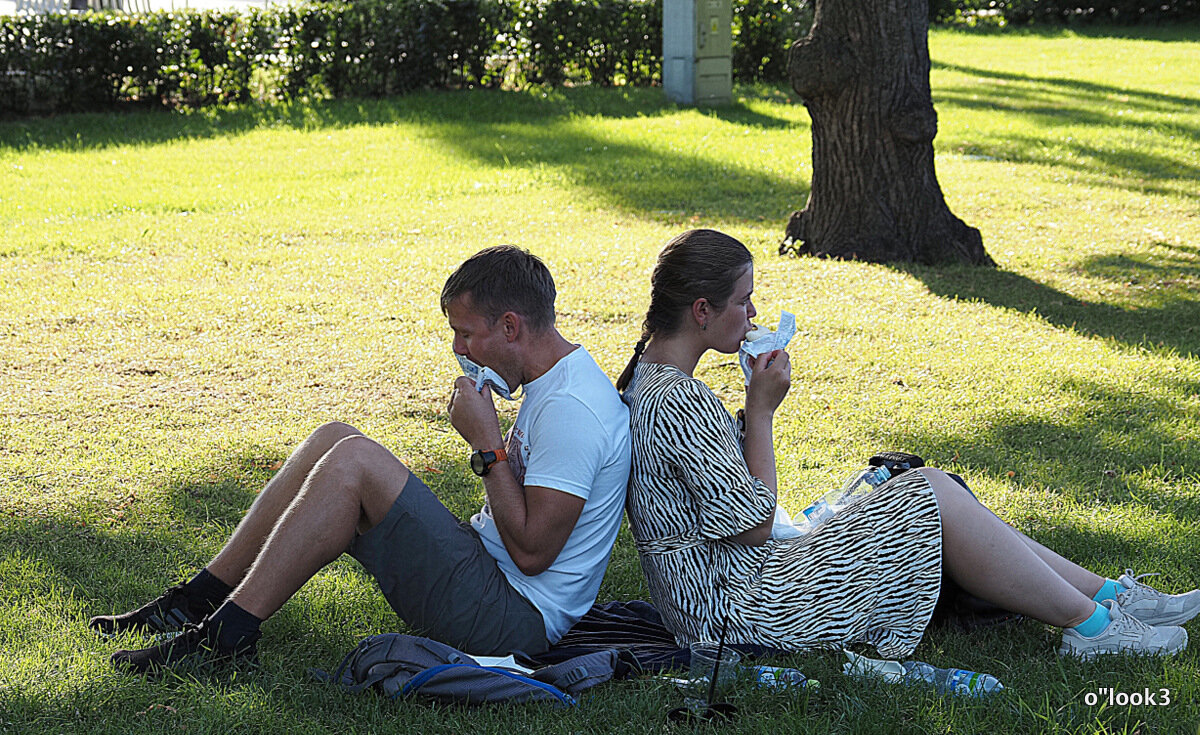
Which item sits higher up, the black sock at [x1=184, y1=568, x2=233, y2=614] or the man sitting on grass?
the man sitting on grass

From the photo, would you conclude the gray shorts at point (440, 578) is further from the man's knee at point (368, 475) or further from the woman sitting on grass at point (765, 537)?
the woman sitting on grass at point (765, 537)

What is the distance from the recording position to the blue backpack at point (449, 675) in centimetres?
290

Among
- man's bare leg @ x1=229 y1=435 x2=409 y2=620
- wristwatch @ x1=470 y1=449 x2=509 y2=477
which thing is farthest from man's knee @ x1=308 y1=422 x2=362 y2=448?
wristwatch @ x1=470 y1=449 x2=509 y2=477

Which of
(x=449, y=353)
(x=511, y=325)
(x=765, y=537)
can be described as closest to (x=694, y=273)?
(x=511, y=325)

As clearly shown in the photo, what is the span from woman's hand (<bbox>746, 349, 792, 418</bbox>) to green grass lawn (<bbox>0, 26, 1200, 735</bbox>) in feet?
2.38

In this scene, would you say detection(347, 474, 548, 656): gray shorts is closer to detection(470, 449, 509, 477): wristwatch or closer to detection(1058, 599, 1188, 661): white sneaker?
detection(470, 449, 509, 477): wristwatch

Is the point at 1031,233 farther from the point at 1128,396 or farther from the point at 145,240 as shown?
the point at 145,240

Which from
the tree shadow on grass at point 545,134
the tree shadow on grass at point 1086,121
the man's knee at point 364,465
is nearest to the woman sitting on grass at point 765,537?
the man's knee at point 364,465

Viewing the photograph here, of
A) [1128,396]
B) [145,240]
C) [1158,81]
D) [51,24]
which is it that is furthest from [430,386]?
[1158,81]

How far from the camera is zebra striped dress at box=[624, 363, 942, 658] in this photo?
296 cm

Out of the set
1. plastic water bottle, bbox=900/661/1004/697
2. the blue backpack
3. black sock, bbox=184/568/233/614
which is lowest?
plastic water bottle, bbox=900/661/1004/697

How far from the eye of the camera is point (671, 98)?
14852mm

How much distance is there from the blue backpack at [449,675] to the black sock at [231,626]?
0.27 m

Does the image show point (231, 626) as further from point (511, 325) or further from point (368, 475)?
point (511, 325)
